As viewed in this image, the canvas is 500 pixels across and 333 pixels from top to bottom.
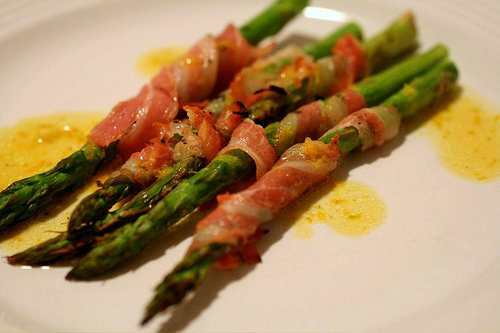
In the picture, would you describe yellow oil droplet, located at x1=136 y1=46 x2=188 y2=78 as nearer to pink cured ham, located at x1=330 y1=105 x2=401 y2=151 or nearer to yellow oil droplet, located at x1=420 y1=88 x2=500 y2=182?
pink cured ham, located at x1=330 y1=105 x2=401 y2=151

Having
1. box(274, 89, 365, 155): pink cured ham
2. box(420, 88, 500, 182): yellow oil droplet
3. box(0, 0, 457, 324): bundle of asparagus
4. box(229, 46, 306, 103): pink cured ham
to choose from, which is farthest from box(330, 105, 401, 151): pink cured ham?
box(229, 46, 306, 103): pink cured ham

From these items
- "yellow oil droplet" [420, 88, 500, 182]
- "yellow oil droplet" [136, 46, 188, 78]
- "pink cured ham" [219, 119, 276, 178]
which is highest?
"yellow oil droplet" [136, 46, 188, 78]

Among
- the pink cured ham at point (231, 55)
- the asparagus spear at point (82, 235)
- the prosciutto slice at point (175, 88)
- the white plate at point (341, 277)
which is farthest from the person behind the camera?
the pink cured ham at point (231, 55)

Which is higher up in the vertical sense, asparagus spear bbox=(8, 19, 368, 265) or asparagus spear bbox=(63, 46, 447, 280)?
asparagus spear bbox=(8, 19, 368, 265)

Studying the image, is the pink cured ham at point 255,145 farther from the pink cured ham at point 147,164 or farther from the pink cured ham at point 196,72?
the pink cured ham at point 196,72

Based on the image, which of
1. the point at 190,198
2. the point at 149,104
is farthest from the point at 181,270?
the point at 149,104

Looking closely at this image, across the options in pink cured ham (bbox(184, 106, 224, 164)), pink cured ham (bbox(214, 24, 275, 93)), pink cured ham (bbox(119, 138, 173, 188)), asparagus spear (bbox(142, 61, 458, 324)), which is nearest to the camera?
asparagus spear (bbox(142, 61, 458, 324))

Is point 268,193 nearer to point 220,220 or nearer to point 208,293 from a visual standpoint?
point 220,220

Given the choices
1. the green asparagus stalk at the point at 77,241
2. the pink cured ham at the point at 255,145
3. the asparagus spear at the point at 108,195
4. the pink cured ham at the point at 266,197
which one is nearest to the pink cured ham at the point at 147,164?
the asparagus spear at the point at 108,195
